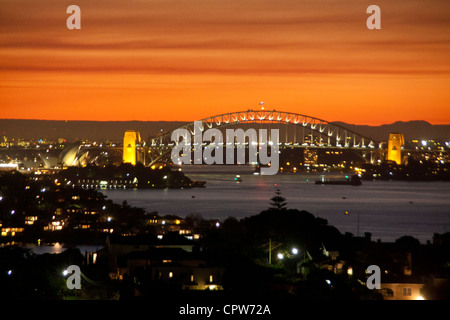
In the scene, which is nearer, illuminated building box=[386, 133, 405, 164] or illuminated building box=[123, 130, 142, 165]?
illuminated building box=[123, 130, 142, 165]

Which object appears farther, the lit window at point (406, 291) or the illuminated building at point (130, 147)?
the illuminated building at point (130, 147)

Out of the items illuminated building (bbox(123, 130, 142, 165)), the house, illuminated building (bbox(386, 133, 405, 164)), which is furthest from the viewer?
illuminated building (bbox(386, 133, 405, 164))

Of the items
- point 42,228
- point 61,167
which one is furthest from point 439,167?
point 42,228

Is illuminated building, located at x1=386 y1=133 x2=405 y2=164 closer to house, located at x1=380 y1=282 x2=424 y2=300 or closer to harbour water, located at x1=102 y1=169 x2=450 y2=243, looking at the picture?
harbour water, located at x1=102 y1=169 x2=450 y2=243

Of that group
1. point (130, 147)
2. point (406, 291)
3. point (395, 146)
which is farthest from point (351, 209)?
point (395, 146)

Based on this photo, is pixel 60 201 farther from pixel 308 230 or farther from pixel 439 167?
pixel 439 167

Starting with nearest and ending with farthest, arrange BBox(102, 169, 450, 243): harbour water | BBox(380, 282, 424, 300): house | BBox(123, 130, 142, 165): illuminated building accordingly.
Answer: BBox(380, 282, 424, 300): house, BBox(102, 169, 450, 243): harbour water, BBox(123, 130, 142, 165): illuminated building

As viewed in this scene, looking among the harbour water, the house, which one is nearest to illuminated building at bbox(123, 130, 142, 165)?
the harbour water

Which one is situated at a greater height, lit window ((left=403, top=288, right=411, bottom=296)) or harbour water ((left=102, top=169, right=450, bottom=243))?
lit window ((left=403, top=288, right=411, bottom=296))

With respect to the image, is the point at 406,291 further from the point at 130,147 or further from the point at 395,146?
the point at 395,146

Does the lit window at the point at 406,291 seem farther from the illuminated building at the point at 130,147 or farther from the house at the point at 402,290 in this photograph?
the illuminated building at the point at 130,147

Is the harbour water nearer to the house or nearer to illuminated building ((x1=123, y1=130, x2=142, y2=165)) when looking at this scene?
the house

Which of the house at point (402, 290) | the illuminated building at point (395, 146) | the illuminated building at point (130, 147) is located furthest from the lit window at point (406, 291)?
the illuminated building at point (395, 146)

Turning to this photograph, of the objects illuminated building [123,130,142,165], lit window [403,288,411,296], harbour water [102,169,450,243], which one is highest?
illuminated building [123,130,142,165]
